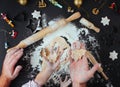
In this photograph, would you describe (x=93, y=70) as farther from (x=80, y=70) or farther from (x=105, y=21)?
(x=105, y=21)

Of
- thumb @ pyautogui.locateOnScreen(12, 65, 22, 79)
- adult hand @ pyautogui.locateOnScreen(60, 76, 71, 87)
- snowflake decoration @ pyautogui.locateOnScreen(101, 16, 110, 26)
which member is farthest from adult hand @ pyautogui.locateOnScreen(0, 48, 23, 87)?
snowflake decoration @ pyautogui.locateOnScreen(101, 16, 110, 26)

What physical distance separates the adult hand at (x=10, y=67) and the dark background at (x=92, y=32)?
3 cm

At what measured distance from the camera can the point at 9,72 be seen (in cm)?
163

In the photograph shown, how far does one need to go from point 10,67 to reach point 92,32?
17.8 inches

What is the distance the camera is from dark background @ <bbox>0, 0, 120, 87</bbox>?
1654 millimetres

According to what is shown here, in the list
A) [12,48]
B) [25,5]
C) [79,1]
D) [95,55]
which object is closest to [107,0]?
[79,1]

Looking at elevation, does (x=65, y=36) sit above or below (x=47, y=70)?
above

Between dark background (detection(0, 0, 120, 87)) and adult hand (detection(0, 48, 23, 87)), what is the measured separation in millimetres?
27

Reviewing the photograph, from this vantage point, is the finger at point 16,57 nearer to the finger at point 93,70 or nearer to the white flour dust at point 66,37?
the white flour dust at point 66,37

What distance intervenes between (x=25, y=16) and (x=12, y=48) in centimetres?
18

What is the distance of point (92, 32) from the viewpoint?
66.1 inches

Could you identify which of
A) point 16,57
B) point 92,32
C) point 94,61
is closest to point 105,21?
point 92,32

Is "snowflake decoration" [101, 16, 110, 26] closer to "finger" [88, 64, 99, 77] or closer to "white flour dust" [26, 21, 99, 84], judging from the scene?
"white flour dust" [26, 21, 99, 84]

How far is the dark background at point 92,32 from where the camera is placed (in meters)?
A: 1.65
